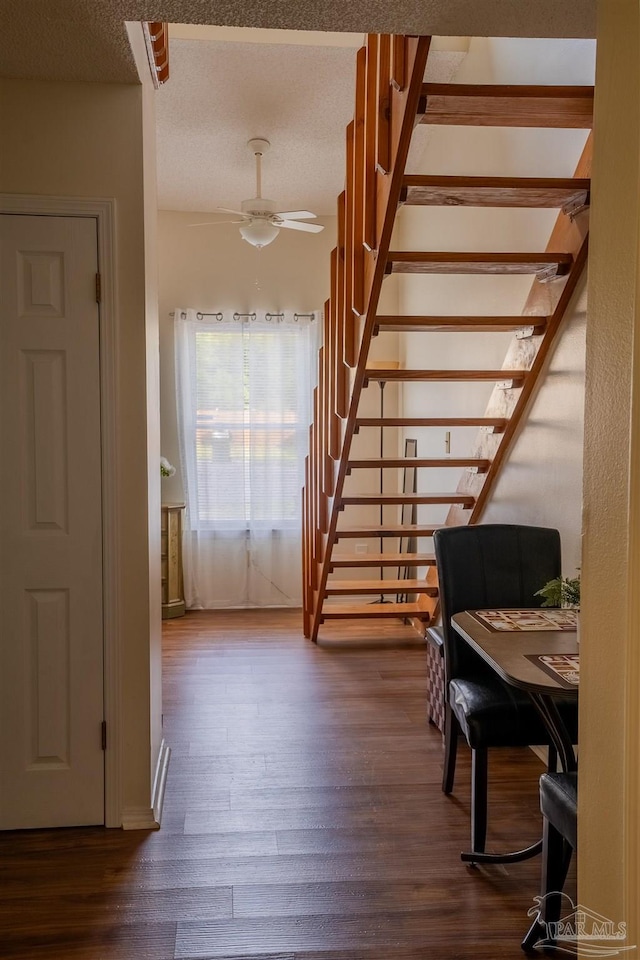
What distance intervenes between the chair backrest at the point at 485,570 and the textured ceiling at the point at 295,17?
165 centimetres

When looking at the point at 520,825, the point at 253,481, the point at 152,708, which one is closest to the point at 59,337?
the point at 152,708

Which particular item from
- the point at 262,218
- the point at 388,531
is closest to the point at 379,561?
the point at 388,531

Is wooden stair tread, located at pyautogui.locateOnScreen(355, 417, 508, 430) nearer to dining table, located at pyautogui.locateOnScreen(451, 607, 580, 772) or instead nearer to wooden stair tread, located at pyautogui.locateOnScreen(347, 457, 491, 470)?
wooden stair tread, located at pyautogui.locateOnScreen(347, 457, 491, 470)

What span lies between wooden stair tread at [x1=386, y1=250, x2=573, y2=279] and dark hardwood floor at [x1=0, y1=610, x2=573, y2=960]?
2.05m

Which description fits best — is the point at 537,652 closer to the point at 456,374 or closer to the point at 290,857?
the point at 290,857

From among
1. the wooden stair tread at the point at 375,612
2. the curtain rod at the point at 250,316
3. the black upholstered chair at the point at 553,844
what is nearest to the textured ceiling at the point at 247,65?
the curtain rod at the point at 250,316

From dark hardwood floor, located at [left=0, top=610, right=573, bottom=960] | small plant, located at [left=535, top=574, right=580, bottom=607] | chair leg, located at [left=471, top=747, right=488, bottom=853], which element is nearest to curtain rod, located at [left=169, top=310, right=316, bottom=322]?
dark hardwood floor, located at [left=0, top=610, right=573, bottom=960]

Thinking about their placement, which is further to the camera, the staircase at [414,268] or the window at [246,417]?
the window at [246,417]

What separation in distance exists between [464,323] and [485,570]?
1119mm

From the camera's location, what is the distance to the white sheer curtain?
6016mm

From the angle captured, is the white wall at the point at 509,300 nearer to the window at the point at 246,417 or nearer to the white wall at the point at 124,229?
the window at the point at 246,417

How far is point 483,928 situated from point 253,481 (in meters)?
4.33

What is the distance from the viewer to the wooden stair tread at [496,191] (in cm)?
266

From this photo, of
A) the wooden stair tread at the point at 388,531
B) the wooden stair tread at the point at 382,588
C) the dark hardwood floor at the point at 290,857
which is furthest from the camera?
the wooden stair tread at the point at 382,588
